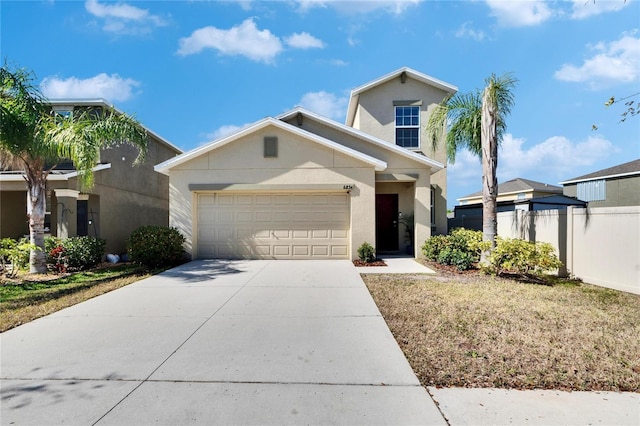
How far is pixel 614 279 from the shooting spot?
7.74 meters

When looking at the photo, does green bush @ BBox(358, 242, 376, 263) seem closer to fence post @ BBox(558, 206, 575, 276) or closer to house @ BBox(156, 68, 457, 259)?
house @ BBox(156, 68, 457, 259)

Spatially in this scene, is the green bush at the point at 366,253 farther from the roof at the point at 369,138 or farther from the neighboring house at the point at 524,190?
the neighboring house at the point at 524,190

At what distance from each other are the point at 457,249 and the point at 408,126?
22.5 feet

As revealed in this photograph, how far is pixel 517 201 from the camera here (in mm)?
15625

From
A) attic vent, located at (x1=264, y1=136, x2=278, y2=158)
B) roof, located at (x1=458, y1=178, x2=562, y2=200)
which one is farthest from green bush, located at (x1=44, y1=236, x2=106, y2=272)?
roof, located at (x1=458, y1=178, x2=562, y2=200)

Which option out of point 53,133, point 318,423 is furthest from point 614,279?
point 53,133

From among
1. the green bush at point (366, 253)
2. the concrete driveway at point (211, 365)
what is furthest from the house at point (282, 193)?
the concrete driveway at point (211, 365)

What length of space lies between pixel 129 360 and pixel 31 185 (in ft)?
28.8

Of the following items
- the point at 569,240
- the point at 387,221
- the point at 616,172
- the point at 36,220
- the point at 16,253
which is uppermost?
the point at 616,172

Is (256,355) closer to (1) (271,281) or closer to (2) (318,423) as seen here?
(2) (318,423)

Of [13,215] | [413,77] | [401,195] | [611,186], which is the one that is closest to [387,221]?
[401,195]

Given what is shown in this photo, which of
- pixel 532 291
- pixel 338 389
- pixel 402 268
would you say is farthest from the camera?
pixel 402 268

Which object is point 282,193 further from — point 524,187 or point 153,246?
point 524,187

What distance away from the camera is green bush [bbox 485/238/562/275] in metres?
8.30
